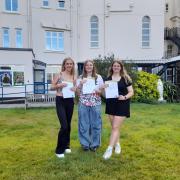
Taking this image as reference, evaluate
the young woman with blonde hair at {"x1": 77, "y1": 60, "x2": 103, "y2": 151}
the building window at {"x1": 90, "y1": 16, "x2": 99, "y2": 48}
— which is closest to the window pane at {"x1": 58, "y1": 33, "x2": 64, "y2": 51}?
the building window at {"x1": 90, "y1": 16, "x2": 99, "y2": 48}

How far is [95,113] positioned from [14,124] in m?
5.32

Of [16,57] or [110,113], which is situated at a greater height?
[16,57]

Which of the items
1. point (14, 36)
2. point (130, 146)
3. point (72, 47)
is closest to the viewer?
point (130, 146)

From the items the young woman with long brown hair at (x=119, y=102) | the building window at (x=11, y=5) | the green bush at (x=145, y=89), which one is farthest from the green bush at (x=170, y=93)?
the young woman with long brown hair at (x=119, y=102)

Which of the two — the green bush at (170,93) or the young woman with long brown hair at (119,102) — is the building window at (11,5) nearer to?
the green bush at (170,93)

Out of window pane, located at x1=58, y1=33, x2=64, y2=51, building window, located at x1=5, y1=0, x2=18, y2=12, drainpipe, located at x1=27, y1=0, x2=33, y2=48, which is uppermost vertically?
building window, located at x1=5, y1=0, x2=18, y2=12

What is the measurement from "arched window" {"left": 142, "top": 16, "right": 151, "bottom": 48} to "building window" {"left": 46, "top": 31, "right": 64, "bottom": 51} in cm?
759

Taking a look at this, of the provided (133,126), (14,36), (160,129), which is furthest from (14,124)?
(14,36)

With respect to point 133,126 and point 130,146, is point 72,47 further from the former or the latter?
point 130,146

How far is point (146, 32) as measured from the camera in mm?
34312

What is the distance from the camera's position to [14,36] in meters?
31.2

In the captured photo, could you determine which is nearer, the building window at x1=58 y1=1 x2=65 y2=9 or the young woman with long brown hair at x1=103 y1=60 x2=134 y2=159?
the young woman with long brown hair at x1=103 y1=60 x2=134 y2=159

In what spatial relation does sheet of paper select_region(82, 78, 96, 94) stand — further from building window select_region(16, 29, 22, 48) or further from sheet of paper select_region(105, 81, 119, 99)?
building window select_region(16, 29, 22, 48)

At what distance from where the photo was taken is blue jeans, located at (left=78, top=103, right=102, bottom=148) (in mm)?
7484
